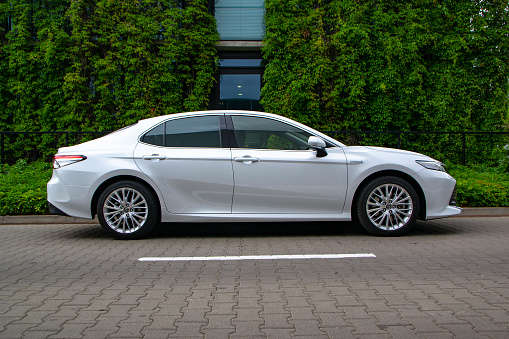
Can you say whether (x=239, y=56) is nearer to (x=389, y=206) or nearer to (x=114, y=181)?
(x=114, y=181)

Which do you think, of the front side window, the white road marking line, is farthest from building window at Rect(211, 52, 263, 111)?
the white road marking line

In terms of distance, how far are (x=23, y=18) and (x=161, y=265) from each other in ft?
39.3

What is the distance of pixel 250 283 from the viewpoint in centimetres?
438

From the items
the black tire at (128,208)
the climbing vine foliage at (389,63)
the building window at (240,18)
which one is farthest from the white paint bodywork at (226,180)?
the building window at (240,18)

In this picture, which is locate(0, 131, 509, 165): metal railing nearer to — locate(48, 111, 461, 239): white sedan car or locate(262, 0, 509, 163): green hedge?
locate(262, 0, 509, 163): green hedge

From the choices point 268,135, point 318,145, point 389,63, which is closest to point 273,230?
point 268,135

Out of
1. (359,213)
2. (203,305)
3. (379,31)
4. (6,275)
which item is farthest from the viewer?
(379,31)

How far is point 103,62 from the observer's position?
13.5 metres

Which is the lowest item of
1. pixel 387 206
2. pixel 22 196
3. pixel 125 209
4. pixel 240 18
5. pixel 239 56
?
pixel 22 196

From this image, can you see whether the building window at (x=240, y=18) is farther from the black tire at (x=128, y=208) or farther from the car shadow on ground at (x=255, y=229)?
the black tire at (x=128, y=208)

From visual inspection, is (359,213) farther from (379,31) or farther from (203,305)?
(379,31)

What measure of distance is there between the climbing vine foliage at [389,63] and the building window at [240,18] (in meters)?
0.90

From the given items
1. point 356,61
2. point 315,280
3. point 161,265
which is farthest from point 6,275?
point 356,61

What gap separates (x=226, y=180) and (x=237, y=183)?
0.15m
